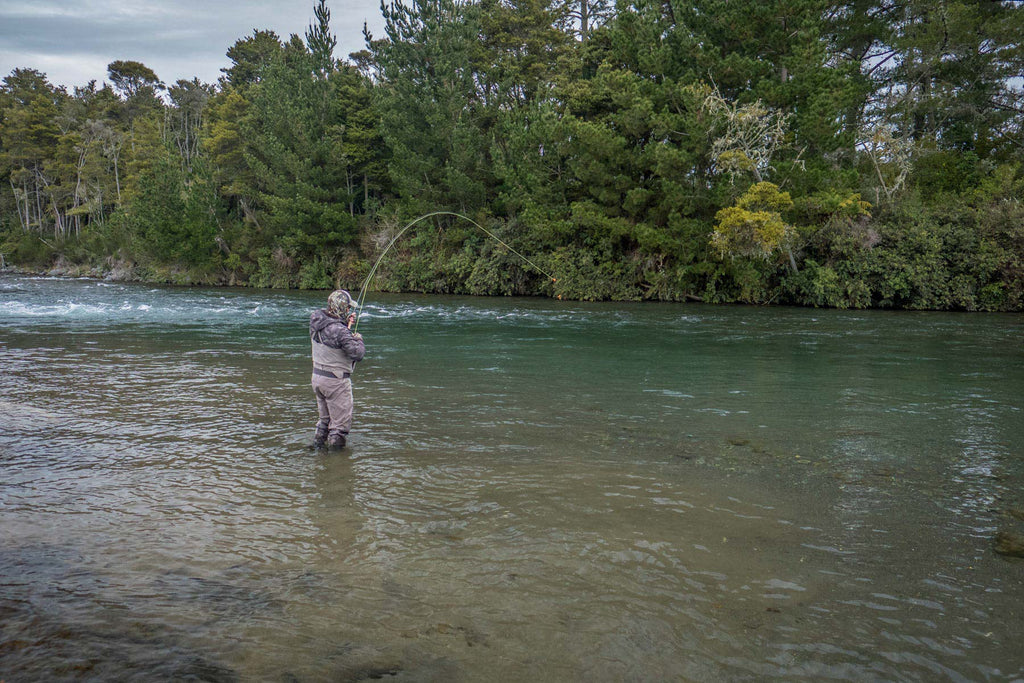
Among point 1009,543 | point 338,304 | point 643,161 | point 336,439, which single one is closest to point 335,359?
point 338,304

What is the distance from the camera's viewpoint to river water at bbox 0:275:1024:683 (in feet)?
11.0

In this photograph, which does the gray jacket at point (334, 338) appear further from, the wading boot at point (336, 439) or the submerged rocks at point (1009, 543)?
the submerged rocks at point (1009, 543)

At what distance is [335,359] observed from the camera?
6.66 metres

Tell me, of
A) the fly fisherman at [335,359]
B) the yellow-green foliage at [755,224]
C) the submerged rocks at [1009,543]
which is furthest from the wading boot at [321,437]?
the yellow-green foliage at [755,224]

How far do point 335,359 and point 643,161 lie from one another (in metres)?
23.8

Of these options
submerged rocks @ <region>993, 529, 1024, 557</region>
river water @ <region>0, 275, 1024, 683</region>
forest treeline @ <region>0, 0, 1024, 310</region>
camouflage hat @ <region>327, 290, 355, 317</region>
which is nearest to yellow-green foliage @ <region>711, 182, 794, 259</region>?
forest treeline @ <region>0, 0, 1024, 310</region>

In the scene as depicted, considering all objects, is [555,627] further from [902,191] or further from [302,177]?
[302,177]

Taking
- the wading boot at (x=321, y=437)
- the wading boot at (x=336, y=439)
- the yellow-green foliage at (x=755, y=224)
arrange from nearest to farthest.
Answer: the wading boot at (x=336, y=439), the wading boot at (x=321, y=437), the yellow-green foliage at (x=755, y=224)

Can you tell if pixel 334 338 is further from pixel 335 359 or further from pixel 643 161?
pixel 643 161

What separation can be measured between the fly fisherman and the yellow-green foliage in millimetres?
20405

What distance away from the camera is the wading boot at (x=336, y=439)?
6.82 m

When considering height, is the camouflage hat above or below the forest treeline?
below

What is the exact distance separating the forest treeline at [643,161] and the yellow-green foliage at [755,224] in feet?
0.33

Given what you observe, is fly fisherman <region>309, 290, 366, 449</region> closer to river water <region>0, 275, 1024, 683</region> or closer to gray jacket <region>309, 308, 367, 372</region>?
gray jacket <region>309, 308, 367, 372</region>
